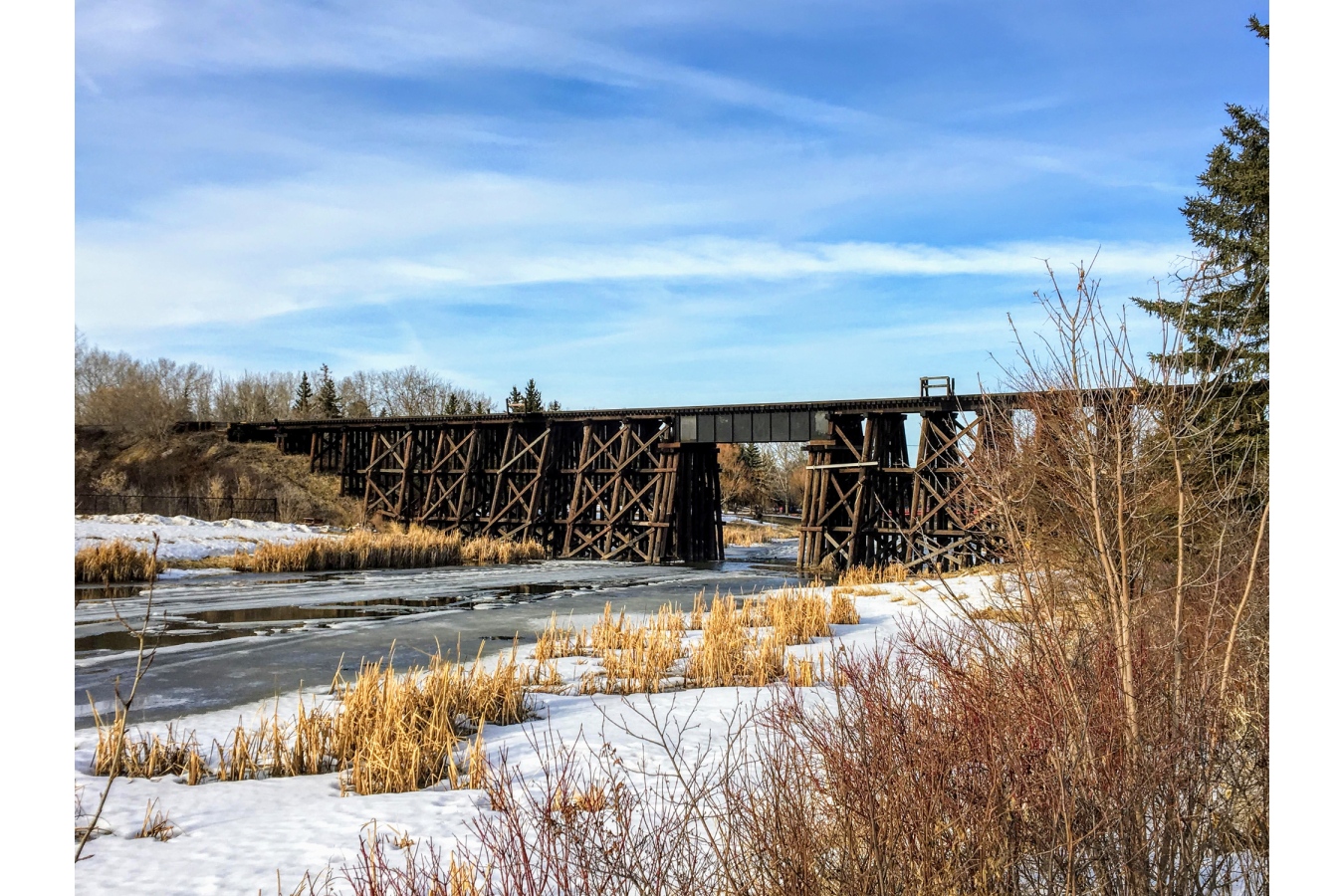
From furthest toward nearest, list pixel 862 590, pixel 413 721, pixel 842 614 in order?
pixel 862 590, pixel 842 614, pixel 413 721

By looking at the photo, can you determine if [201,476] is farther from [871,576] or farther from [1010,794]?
[1010,794]

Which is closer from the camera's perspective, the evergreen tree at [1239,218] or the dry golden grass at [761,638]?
the dry golden grass at [761,638]

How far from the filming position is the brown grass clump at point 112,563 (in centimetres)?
2053

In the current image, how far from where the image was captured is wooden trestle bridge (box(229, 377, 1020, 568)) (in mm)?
26719

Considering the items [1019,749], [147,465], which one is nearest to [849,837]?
[1019,749]

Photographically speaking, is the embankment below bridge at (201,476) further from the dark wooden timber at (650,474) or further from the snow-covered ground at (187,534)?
the snow-covered ground at (187,534)

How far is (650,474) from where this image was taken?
109ft

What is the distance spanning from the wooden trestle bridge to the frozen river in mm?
3359

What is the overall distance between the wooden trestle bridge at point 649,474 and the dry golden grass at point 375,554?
10.7 ft

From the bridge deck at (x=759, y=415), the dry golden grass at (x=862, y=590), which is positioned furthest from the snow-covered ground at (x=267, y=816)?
the bridge deck at (x=759, y=415)

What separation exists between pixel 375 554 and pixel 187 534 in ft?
19.6

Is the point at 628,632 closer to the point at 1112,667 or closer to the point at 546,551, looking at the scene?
the point at 1112,667

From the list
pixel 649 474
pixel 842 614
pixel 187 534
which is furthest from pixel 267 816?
pixel 649 474
